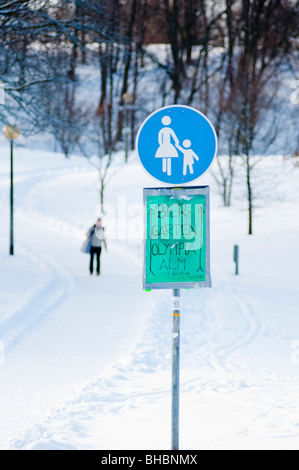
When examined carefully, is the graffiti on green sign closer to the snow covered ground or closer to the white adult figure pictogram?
the white adult figure pictogram

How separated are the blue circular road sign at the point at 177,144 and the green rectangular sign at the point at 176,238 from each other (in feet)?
0.44

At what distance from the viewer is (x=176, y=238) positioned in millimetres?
4180

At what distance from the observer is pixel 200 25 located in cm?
4494

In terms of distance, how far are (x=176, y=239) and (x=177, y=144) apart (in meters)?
0.71

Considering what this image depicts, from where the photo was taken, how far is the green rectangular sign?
413 cm

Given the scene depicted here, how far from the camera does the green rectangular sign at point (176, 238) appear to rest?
413cm

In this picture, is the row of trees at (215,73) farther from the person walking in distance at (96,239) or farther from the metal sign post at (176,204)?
the metal sign post at (176,204)

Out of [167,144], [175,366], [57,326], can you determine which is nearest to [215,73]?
[57,326]

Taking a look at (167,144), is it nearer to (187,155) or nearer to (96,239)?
(187,155)

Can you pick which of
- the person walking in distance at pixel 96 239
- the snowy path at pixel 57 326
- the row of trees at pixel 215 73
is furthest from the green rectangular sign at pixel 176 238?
the row of trees at pixel 215 73

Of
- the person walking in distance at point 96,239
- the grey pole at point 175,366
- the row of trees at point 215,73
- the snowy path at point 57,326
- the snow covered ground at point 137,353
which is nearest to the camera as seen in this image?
the grey pole at point 175,366
